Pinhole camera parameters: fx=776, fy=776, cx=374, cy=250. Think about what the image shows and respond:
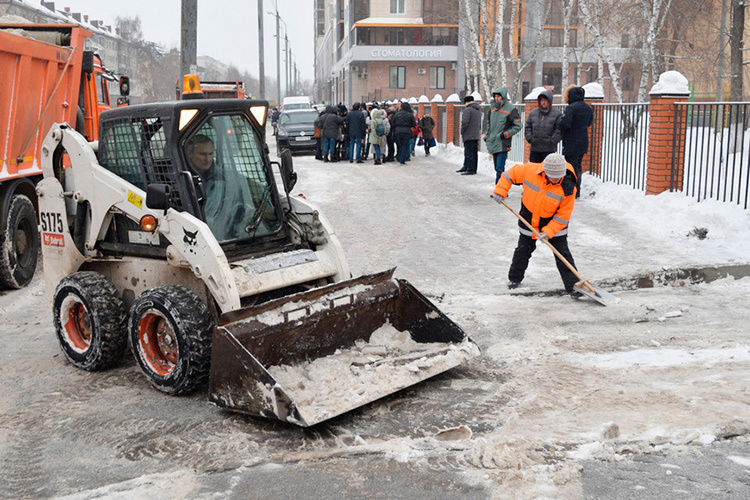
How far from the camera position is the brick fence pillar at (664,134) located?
11898 mm

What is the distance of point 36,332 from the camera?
678 centimetres

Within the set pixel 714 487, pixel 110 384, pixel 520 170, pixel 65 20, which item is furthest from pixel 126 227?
pixel 65 20

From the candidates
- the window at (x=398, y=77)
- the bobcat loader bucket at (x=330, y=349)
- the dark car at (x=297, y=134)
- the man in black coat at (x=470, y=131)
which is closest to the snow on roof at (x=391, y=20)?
the window at (x=398, y=77)

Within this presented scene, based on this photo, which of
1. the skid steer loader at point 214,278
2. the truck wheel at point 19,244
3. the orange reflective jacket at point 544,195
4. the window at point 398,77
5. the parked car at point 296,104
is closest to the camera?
the skid steer loader at point 214,278

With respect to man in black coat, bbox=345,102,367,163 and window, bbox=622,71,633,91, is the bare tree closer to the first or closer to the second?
man in black coat, bbox=345,102,367,163

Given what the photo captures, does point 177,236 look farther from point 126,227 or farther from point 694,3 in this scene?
point 694,3

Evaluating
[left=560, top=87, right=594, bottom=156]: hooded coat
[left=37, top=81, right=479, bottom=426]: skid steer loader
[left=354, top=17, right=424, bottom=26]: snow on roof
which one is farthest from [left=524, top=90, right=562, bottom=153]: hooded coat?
[left=354, top=17, right=424, bottom=26]: snow on roof

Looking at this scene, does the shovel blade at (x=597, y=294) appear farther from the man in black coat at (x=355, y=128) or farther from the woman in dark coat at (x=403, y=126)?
the man in black coat at (x=355, y=128)

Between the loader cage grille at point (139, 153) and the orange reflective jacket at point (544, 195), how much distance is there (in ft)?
10.6

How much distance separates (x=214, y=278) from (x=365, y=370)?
1.12 meters

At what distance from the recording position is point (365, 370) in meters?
4.96

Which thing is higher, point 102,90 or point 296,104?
point 296,104

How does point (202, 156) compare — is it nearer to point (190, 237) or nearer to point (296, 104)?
point (190, 237)

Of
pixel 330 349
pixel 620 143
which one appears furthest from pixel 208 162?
pixel 620 143
